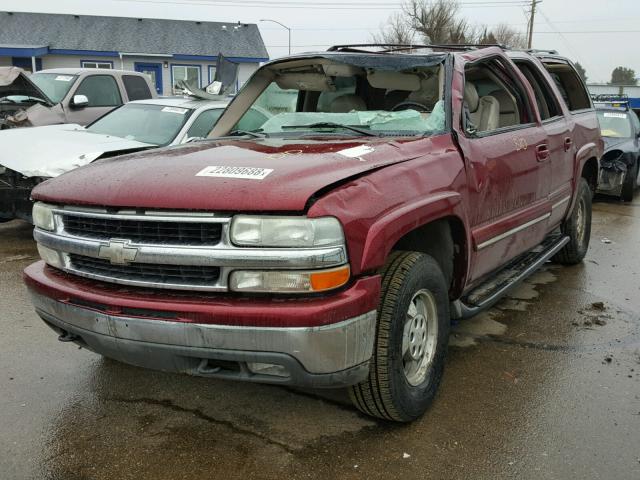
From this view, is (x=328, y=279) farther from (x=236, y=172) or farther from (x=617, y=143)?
(x=617, y=143)

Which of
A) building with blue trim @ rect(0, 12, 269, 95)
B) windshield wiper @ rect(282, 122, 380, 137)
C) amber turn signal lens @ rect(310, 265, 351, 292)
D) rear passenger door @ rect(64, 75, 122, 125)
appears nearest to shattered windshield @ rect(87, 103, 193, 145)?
rear passenger door @ rect(64, 75, 122, 125)

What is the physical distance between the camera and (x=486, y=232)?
3682 mm

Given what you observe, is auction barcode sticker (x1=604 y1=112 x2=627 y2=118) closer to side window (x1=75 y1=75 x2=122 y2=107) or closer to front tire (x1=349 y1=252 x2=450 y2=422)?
side window (x1=75 y1=75 x2=122 y2=107)

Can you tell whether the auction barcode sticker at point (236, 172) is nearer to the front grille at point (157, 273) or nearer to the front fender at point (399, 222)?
the front grille at point (157, 273)

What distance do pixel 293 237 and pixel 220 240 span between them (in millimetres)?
307

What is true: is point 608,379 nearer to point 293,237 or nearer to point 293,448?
point 293,448

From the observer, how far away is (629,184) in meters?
10.8

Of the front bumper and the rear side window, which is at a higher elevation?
the rear side window

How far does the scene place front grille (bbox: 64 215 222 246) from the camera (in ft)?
8.38

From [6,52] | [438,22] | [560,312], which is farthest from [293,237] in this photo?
[438,22]

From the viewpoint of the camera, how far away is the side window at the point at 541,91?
16.2 ft

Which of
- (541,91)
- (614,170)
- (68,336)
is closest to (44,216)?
(68,336)

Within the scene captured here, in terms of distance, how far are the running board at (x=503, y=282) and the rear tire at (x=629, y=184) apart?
607cm

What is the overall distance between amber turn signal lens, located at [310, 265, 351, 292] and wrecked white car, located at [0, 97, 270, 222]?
3617 millimetres
